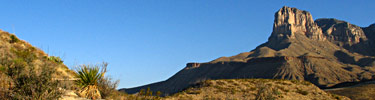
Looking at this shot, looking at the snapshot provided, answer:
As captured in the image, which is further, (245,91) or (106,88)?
(245,91)

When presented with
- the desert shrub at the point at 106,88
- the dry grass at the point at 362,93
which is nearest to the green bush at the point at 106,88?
the desert shrub at the point at 106,88

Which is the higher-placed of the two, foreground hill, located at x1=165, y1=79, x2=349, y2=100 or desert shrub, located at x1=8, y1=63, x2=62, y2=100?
desert shrub, located at x1=8, y1=63, x2=62, y2=100

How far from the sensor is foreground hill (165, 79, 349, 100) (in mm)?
28725

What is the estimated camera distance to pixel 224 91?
31.1 m

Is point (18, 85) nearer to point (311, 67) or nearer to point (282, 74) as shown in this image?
point (282, 74)

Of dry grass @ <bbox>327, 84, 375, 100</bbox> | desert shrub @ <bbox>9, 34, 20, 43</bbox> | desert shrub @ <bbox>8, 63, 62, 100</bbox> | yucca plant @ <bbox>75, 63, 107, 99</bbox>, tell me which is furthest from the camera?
dry grass @ <bbox>327, 84, 375, 100</bbox>

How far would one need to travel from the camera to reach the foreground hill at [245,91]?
1131 inches

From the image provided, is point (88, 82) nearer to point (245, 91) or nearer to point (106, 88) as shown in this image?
point (106, 88)

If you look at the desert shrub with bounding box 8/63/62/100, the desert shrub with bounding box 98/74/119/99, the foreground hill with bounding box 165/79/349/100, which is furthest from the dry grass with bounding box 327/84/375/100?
the desert shrub with bounding box 8/63/62/100

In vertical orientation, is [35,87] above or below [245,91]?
above

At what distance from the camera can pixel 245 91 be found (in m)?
31.4

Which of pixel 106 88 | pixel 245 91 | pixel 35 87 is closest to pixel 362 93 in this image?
pixel 245 91

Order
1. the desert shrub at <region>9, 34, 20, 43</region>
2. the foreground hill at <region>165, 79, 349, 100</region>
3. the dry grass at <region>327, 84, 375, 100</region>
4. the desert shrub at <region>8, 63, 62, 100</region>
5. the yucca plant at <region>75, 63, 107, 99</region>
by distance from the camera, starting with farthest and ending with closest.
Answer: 1. the dry grass at <region>327, 84, 375, 100</region>
2. the foreground hill at <region>165, 79, 349, 100</region>
3. the desert shrub at <region>9, 34, 20, 43</region>
4. the yucca plant at <region>75, 63, 107, 99</region>
5. the desert shrub at <region>8, 63, 62, 100</region>

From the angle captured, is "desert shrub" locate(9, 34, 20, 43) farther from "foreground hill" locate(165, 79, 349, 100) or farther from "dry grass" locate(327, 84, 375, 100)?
"dry grass" locate(327, 84, 375, 100)
